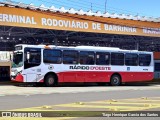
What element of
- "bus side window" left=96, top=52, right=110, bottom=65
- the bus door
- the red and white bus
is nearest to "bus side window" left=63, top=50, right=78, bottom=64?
the red and white bus

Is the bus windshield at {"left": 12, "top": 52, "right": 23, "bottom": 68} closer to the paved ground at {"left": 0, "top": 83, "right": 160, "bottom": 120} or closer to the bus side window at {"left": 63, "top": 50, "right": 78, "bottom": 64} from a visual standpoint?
the bus side window at {"left": 63, "top": 50, "right": 78, "bottom": 64}

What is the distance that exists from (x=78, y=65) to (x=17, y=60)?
451cm

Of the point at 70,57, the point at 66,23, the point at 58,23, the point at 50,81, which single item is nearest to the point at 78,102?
the point at 50,81

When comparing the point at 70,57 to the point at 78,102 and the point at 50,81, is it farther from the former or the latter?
the point at 78,102

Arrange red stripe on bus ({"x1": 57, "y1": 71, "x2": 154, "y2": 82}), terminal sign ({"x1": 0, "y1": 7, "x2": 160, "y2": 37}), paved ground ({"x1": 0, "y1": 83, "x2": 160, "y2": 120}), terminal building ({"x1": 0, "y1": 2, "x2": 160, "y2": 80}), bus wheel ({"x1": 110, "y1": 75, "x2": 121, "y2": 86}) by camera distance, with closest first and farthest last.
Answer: paved ground ({"x1": 0, "y1": 83, "x2": 160, "y2": 120}) < red stripe on bus ({"x1": 57, "y1": 71, "x2": 154, "y2": 82}) < terminal sign ({"x1": 0, "y1": 7, "x2": 160, "y2": 37}) < terminal building ({"x1": 0, "y1": 2, "x2": 160, "y2": 80}) < bus wheel ({"x1": 110, "y1": 75, "x2": 121, "y2": 86})

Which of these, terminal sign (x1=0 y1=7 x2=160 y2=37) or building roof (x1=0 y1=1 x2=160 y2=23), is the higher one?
building roof (x1=0 y1=1 x2=160 y2=23)

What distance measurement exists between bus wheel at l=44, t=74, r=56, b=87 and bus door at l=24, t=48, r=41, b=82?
0.88 metres

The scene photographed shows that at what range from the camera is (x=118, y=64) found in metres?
31.3

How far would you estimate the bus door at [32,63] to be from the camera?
26797 millimetres

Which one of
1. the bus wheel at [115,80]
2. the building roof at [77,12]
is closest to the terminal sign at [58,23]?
the building roof at [77,12]

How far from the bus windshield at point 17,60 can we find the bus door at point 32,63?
33cm

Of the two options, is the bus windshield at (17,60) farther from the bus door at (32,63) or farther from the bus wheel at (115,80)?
the bus wheel at (115,80)

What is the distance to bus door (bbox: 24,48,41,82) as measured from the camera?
1055 inches

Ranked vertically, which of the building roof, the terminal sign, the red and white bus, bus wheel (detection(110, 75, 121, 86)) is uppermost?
the building roof
